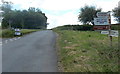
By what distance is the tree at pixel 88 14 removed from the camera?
5419 centimetres

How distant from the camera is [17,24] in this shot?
226ft

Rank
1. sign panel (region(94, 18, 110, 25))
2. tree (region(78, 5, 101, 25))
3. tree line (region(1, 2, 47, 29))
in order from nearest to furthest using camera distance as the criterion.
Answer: sign panel (region(94, 18, 110, 25)), tree (region(78, 5, 101, 25)), tree line (region(1, 2, 47, 29))

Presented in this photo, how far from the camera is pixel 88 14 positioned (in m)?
54.8

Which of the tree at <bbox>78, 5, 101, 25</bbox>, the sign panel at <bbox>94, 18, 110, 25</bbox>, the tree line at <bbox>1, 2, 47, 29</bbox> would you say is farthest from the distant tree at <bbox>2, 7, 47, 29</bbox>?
the sign panel at <bbox>94, 18, 110, 25</bbox>

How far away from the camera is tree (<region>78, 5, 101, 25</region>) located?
54188 millimetres

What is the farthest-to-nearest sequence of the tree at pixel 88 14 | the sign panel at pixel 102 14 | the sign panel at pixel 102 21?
the tree at pixel 88 14 → the sign panel at pixel 102 21 → the sign panel at pixel 102 14

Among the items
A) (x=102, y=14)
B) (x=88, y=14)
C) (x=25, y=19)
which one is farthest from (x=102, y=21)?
(x=25, y=19)

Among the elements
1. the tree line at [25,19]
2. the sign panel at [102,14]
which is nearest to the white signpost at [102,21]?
the sign panel at [102,14]

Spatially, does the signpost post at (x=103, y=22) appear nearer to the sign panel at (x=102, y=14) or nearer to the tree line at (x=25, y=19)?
the sign panel at (x=102, y=14)

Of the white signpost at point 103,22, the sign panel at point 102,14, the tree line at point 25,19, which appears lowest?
the white signpost at point 103,22

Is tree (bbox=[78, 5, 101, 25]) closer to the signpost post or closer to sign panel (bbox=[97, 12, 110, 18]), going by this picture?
the signpost post

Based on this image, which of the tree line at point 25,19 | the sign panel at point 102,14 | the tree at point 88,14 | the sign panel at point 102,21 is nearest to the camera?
the sign panel at point 102,14

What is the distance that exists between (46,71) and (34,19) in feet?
244

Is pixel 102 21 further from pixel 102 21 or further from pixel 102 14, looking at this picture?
pixel 102 14
